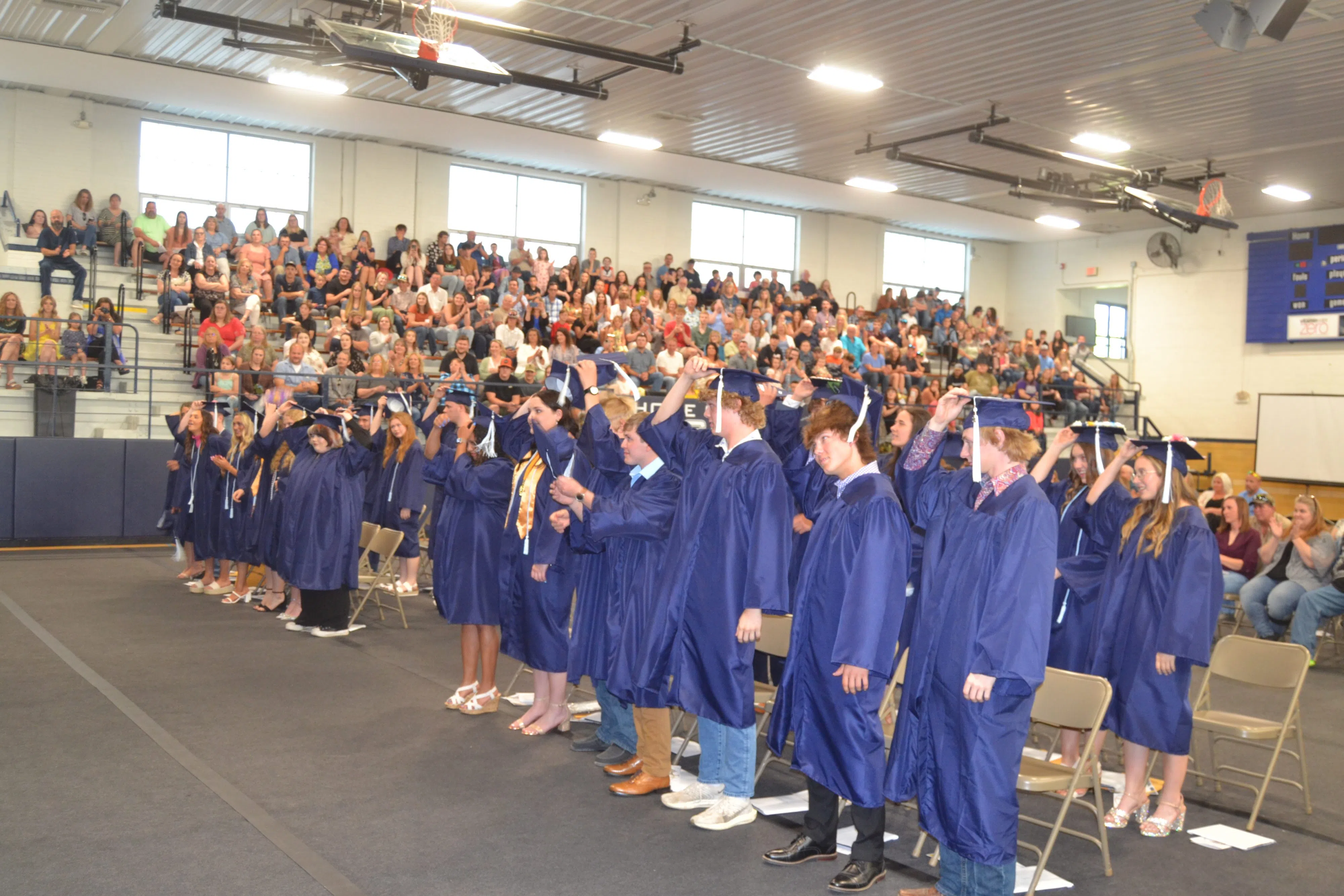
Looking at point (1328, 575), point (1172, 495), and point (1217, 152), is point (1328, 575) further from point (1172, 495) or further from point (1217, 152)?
point (1217, 152)

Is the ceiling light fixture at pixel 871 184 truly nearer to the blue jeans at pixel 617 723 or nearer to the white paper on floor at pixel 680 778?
the blue jeans at pixel 617 723

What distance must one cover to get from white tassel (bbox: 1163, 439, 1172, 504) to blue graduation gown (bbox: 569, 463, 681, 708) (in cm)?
224

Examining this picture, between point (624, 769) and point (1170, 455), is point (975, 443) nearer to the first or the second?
point (1170, 455)

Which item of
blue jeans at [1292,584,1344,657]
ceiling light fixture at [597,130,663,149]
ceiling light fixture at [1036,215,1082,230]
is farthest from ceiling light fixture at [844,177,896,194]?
blue jeans at [1292,584,1344,657]

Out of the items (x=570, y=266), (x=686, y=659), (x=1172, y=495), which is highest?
(x=570, y=266)

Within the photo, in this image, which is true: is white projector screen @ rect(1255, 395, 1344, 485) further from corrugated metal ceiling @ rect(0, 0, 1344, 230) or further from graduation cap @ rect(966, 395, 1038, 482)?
graduation cap @ rect(966, 395, 1038, 482)

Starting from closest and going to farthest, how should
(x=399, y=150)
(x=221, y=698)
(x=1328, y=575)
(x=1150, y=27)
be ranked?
(x=221, y=698) < (x=1328, y=575) < (x=1150, y=27) < (x=399, y=150)

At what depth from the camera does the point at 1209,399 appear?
2258 centimetres

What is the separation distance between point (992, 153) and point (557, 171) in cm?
780

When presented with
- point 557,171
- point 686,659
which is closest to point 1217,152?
point 557,171

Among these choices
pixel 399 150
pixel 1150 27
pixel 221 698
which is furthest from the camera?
pixel 399 150

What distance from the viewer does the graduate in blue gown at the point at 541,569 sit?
18.8 ft

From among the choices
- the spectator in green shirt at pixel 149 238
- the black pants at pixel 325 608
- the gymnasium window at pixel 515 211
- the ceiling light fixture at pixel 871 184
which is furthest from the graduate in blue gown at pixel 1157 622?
the ceiling light fixture at pixel 871 184

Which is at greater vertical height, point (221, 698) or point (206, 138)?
point (206, 138)
